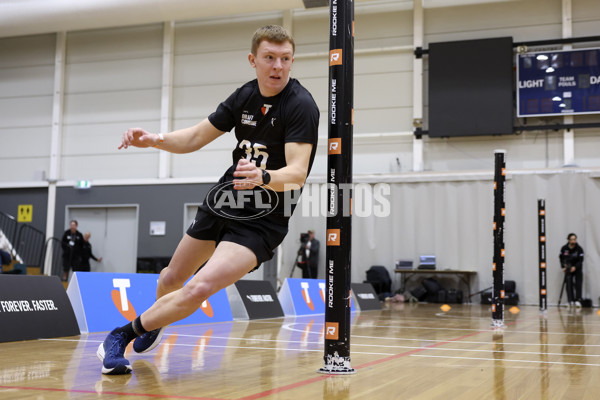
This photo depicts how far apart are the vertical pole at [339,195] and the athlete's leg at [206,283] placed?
0.59m

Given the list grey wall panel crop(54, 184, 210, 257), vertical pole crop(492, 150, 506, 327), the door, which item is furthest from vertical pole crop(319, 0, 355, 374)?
the door

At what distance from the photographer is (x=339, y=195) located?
12.6 ft

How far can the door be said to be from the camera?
19.6 meters

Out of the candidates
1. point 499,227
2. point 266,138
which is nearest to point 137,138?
point 266,138

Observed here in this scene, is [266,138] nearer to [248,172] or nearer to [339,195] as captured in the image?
[339,195]

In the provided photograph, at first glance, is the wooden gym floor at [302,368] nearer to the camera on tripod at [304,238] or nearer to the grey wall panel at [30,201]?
the camera on tripod at [304,238]

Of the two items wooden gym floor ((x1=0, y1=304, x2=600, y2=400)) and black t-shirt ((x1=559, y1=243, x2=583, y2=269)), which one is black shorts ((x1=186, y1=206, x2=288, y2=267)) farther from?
black t-shirt ((x1=559, y1=243, x2=583, y2=269))

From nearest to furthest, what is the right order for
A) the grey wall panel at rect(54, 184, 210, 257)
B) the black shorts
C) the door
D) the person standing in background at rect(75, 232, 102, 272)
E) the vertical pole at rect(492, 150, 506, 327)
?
the black shorts < the vertical pole at rect(492, 150, 506, 327) < the person standing in background at rect(75, 232, 102, 272) < the grey wall panel at rect(54, 184, 210, 257) < the door

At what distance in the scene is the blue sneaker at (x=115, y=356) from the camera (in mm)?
3520

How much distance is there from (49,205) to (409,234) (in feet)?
36.0

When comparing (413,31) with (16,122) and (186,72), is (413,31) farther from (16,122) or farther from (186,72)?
(16,122)

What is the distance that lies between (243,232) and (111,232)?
17.2 metres

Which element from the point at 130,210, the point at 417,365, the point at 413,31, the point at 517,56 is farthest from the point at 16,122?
the point at 417,365

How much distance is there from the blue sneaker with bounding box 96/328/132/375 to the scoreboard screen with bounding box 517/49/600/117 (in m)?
14.9
